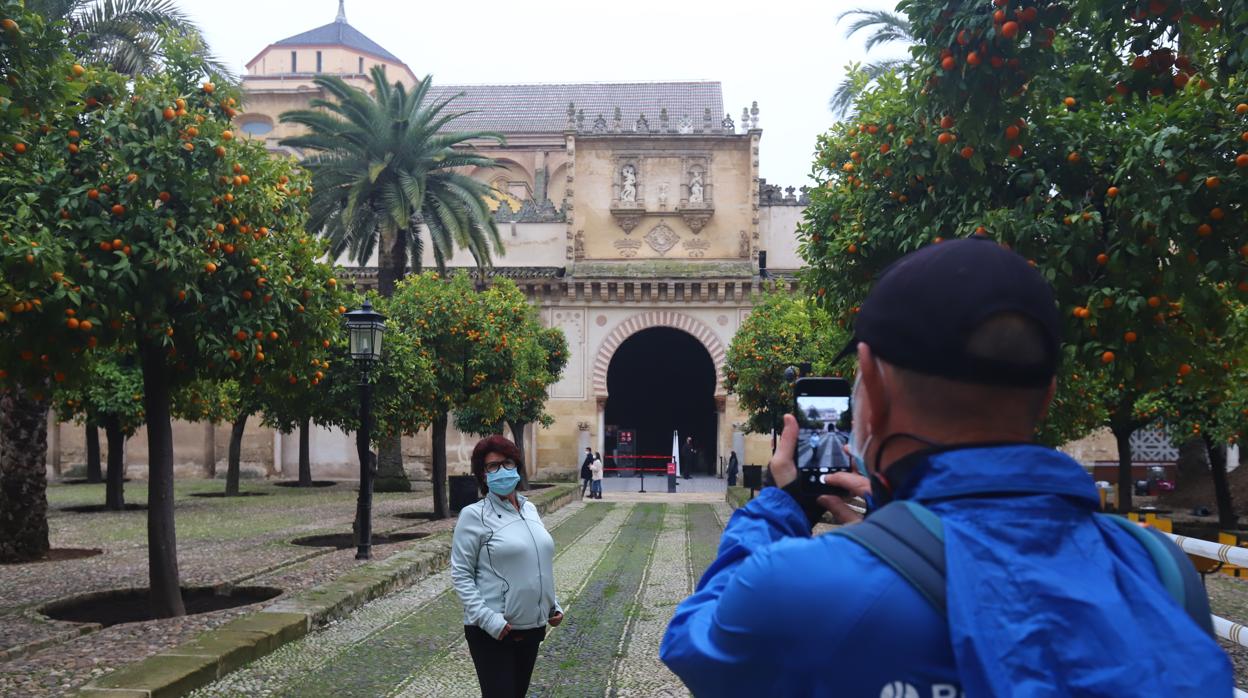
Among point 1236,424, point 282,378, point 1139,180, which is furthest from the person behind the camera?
point 1236,424

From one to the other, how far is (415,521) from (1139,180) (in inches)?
618

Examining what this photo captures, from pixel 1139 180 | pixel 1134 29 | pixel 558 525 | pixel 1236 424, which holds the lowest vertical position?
pixel 558 525

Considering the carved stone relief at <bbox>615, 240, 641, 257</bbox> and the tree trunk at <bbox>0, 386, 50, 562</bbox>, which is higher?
the carved stone relief at <bbox>615, 240, 641, 257</bbox>

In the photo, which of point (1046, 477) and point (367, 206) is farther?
point (367, 206)

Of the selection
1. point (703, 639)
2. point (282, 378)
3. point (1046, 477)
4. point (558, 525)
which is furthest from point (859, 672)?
point (558, 525)

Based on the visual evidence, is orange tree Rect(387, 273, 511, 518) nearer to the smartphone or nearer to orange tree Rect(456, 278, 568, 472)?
orange tree Rect(456, 278, 568, 472)

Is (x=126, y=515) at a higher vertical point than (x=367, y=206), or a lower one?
lower

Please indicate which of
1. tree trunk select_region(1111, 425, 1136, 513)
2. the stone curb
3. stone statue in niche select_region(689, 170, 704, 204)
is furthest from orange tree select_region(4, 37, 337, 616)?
stone statue in niche select_region(689, 170, 704, 204)

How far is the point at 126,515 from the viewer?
21234 mm

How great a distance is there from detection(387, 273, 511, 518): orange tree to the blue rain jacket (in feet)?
61.0

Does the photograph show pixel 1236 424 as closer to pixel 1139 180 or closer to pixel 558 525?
pixel 558 525

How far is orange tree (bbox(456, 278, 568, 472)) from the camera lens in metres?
21.9

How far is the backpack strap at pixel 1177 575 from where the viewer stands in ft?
4.87

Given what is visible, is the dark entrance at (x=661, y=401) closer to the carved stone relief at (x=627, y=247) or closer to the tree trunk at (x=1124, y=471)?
the carved stone relief at (x=627, y=247)
